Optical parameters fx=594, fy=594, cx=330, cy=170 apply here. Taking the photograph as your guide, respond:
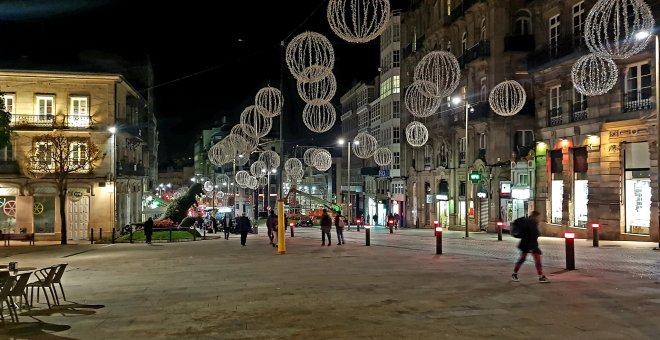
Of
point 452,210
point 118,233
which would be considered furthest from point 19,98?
point 452,210

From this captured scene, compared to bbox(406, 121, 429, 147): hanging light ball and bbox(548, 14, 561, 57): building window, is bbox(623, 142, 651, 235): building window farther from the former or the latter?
bbox(406, 121, 429, 147): hanging light ball

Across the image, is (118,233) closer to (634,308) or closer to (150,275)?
(150,275)

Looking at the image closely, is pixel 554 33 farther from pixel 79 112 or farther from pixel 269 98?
pixel 79 112

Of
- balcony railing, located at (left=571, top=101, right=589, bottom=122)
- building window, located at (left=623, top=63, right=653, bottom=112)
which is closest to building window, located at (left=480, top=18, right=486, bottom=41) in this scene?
balcony railing, located at (left=571, top=101, right=589, bottom=122)

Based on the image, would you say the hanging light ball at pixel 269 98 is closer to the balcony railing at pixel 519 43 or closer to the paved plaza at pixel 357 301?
the paved plaza at pixel 357 301

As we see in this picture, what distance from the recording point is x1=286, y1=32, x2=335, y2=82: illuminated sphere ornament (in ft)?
62.7

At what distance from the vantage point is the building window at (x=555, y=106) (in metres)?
34.6

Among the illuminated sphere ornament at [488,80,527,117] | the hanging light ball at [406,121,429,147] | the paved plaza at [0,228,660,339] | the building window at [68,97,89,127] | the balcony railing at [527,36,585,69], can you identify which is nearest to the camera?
the paved plaza at [0,228,660,339]

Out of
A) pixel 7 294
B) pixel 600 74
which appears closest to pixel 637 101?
pixel 600 74

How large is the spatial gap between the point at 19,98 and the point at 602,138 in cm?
3749

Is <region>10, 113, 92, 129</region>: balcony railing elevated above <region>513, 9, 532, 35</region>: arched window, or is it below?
below

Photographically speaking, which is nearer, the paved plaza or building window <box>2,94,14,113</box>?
the paved plaza

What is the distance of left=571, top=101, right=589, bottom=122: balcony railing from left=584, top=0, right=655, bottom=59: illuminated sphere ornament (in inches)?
176

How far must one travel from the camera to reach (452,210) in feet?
157
